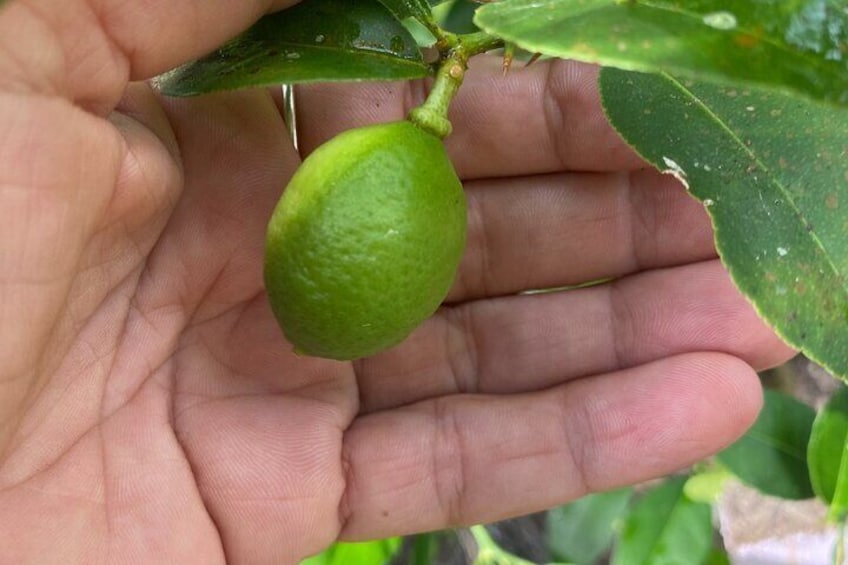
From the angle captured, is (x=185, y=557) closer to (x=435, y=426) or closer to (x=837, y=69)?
(x=435, y=426)

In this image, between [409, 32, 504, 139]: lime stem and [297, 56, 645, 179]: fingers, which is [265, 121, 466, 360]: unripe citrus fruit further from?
[297, 56, 645, 179]: fingers

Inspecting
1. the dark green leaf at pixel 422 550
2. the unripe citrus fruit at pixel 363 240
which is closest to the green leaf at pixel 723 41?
the unripe citrus fruit at pixel 363 240

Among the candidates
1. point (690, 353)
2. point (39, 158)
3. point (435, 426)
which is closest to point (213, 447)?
point (435, 426)

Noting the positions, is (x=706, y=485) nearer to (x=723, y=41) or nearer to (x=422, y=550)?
(x=422, y=550)

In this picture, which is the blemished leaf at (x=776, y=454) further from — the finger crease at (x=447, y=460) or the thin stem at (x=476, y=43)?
the thin stem at (x=476, y=43)

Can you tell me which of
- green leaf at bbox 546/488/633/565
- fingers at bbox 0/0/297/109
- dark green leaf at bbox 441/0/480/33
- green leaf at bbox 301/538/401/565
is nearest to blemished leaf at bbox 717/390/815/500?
green leaf at bbox 546/488/633/565
